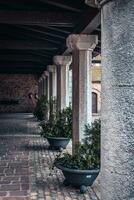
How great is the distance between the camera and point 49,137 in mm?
8789

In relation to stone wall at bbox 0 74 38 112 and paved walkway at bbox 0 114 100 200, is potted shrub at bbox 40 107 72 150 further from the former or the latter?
stone wall at bbox 0 74 38 112

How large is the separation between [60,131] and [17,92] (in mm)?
18881

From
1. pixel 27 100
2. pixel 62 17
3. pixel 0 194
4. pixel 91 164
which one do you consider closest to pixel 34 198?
pixel 0 194

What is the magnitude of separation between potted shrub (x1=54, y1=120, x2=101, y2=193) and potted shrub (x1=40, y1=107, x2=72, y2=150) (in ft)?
10.1

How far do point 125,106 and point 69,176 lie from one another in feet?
11.4

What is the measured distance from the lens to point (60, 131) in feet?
29.4

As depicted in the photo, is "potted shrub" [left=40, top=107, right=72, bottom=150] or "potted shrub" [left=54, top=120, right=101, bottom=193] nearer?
"potted shrub" [left=54, top=120, right=101, bottom=193]

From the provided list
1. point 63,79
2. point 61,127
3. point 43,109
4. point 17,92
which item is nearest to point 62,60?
point 63,79

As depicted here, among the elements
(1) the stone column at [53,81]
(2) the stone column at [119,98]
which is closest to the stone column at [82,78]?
(2) the stone column at [119,98]

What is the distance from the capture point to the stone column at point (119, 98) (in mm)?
1807

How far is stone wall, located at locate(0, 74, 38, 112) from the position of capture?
89.2 ft

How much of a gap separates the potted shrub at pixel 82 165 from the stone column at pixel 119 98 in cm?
317

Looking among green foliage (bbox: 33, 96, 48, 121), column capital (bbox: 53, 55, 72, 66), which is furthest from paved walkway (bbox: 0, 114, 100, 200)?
green foliage (bbox: 33, 96, 48, 121)

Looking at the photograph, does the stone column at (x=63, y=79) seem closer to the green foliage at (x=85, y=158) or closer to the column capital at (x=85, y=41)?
the column capital at (x=85, y=41)
